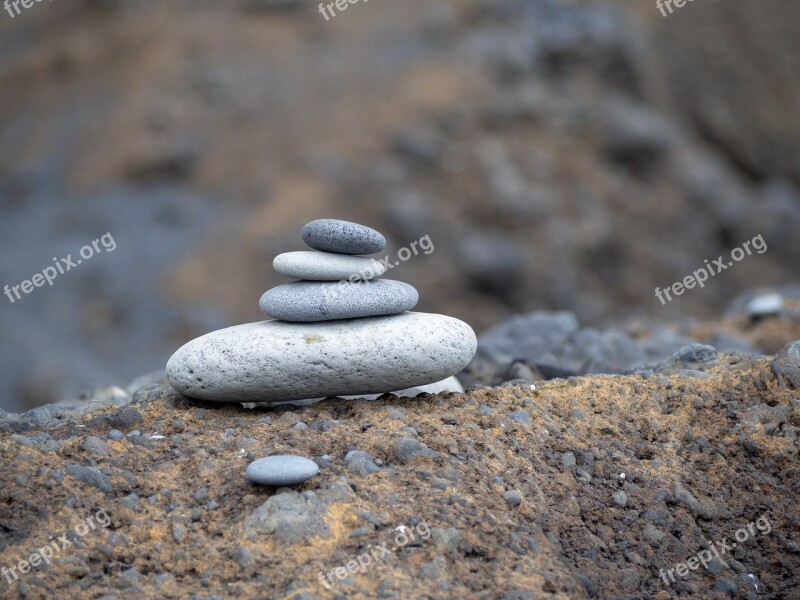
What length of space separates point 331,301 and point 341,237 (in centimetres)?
46

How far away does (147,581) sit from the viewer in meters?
4.05

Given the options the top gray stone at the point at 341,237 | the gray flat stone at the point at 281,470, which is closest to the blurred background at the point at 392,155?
the top gray stone at the point at 341,237

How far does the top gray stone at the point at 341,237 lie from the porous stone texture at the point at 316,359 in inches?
20.2

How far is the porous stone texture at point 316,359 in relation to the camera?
538 centimetres

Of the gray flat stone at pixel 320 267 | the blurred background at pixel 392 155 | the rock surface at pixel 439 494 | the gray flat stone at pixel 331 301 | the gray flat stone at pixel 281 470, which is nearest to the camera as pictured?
the rock surface at pixel 439 494

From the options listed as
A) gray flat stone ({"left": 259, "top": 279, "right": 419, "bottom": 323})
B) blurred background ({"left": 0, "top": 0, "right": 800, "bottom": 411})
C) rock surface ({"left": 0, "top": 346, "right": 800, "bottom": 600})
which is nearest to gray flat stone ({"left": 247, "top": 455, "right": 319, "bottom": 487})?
rock surface ({"left": 0, "top": 346, "right": 800, "bottom": 600})

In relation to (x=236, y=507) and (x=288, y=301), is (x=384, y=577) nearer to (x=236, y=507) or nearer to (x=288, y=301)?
(x=236, y=507)

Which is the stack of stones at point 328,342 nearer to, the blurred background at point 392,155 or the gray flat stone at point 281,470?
the gray flat stone at point 281,470

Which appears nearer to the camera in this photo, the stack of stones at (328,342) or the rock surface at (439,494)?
the rock surface at (439,494)

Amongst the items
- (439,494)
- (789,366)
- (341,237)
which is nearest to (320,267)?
(341,237)

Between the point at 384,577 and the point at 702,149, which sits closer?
the point at 384,577

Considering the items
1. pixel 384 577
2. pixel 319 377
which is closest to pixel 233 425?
pixel 319 377

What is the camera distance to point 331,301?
18.0 feet

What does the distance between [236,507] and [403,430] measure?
1.13 meters
